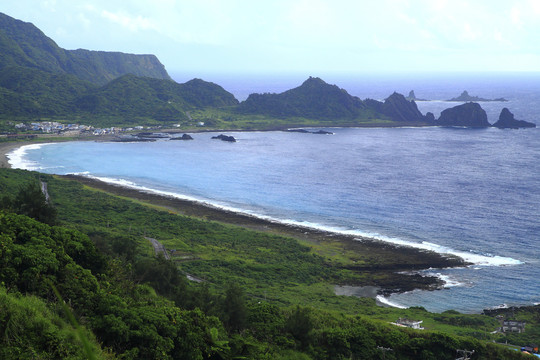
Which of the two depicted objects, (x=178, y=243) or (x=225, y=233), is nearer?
(x=178, y=243)

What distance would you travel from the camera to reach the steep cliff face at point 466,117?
511ft

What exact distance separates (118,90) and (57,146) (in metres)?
60.2

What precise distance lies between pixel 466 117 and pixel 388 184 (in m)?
87.3

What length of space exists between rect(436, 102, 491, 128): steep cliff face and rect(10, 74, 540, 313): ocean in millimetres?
14617

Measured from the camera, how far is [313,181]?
A: 85562 mm

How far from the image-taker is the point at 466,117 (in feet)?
516

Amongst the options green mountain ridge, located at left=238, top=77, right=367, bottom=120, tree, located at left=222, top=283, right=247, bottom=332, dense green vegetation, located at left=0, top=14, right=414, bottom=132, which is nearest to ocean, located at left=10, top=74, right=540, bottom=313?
tree, located at left=222, top=283, right=247, bottom=332

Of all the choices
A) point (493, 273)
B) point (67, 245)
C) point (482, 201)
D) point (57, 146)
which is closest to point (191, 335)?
point (67, 245)

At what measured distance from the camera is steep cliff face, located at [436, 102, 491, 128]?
156 m

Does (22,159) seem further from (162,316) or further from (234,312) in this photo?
(162,316)

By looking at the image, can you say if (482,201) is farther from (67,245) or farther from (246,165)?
(67,245)

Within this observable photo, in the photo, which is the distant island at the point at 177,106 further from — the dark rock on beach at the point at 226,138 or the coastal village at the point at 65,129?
the dark rock on beach at the point at 226,138

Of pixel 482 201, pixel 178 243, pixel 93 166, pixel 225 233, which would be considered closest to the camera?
pixel 178 243

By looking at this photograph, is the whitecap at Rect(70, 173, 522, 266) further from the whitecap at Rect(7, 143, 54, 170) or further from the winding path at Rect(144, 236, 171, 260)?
the whitecap at Rect(7, 143, 54, 170)
